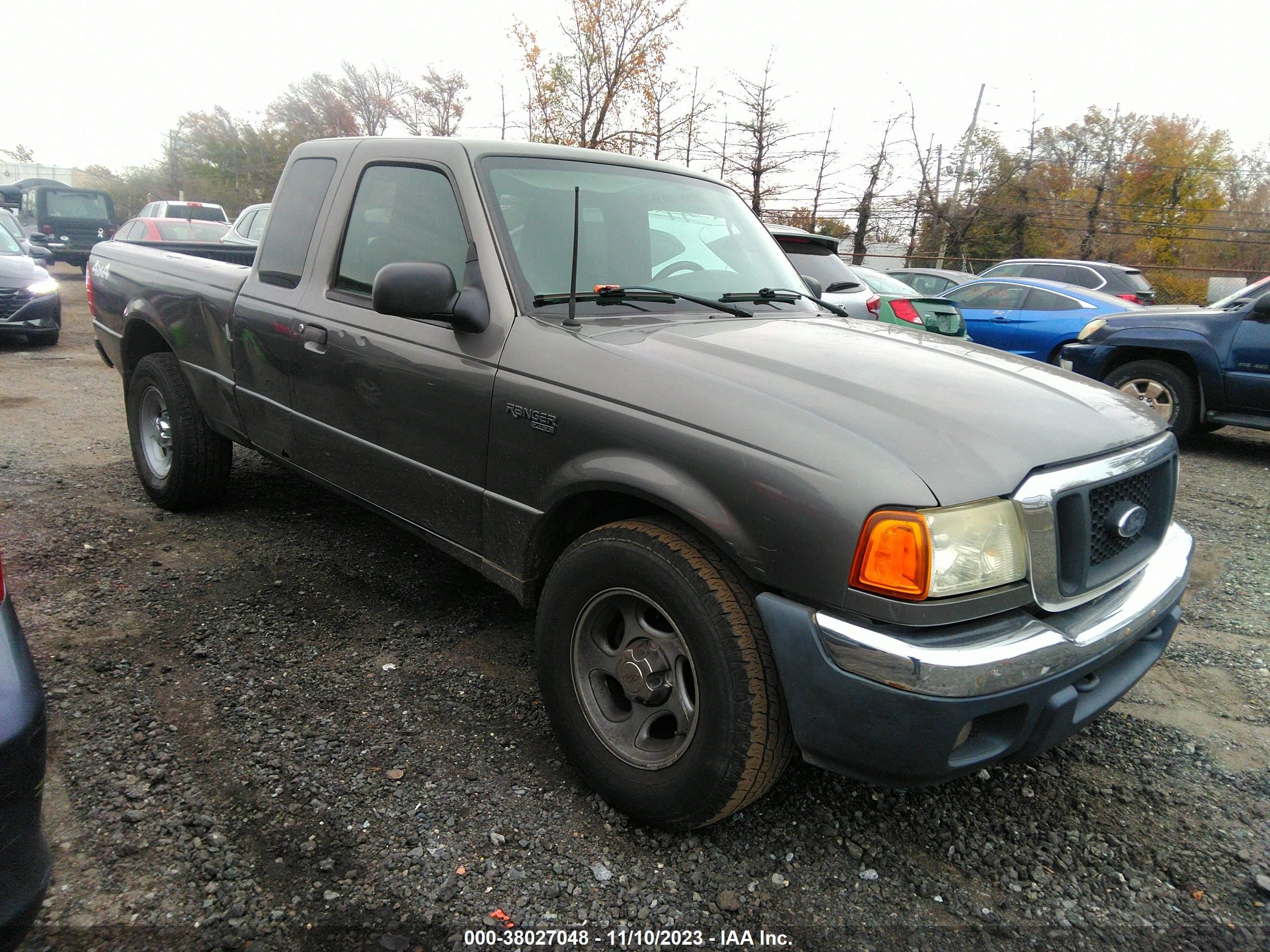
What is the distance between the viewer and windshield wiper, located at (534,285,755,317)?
2.68 m

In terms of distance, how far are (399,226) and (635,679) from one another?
1.95 metres

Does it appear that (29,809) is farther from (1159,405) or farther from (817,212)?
(817,212)

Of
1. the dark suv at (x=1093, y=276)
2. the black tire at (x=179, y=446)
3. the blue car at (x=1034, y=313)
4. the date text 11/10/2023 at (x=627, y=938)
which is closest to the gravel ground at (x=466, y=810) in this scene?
the date text 11/10/2023 at (x=627, y=938)

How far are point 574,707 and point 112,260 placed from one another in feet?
13.9

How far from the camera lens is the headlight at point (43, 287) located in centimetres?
1021

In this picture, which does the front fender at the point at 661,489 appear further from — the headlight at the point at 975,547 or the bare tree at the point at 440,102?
the bare tree at the point at 440,102

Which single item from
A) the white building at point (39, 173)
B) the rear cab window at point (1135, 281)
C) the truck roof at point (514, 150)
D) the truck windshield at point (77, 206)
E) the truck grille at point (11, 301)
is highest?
the white building at point (39, 173)

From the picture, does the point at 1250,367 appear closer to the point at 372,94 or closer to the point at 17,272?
the point at 17,272

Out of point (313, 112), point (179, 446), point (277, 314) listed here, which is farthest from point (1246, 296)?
point (313, 112)

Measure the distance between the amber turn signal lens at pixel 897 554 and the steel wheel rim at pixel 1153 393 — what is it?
6776mm

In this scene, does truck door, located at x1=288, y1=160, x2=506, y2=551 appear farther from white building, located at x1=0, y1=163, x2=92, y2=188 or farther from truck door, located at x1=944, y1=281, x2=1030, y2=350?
white building, located at x1=0, y1=163, x2=92, y2=188

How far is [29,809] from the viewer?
1520mm

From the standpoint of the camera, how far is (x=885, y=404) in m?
2.07

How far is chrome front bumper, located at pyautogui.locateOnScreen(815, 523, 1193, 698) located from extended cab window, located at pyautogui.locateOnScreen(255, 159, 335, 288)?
9.08ft
